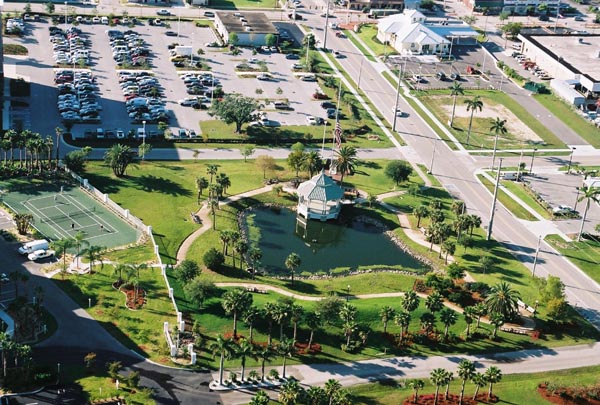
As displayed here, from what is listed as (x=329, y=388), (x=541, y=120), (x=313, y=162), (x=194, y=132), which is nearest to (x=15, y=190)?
(x=194, y=132)

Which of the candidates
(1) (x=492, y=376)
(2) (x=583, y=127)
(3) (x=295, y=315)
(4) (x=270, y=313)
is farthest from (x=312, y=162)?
(2) (x=583, y=127)

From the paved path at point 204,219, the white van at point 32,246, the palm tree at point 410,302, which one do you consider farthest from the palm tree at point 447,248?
the white van at point 32,246

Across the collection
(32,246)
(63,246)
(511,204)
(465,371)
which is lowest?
Result: (465,371)

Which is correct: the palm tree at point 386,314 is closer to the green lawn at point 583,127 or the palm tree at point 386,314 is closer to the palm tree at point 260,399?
the palm tree at point 260,399

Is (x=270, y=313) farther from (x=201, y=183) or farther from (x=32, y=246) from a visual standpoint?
(x=201, y=183)

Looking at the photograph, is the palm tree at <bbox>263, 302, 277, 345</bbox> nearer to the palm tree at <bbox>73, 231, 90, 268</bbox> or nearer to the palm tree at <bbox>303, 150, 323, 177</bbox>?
the palm tree at <bbox>73, 231, 90, 268</bbox>

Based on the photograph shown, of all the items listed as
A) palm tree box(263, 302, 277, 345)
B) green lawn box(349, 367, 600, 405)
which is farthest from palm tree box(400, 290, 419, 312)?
palm tree box(263, 302, 277, 345)
